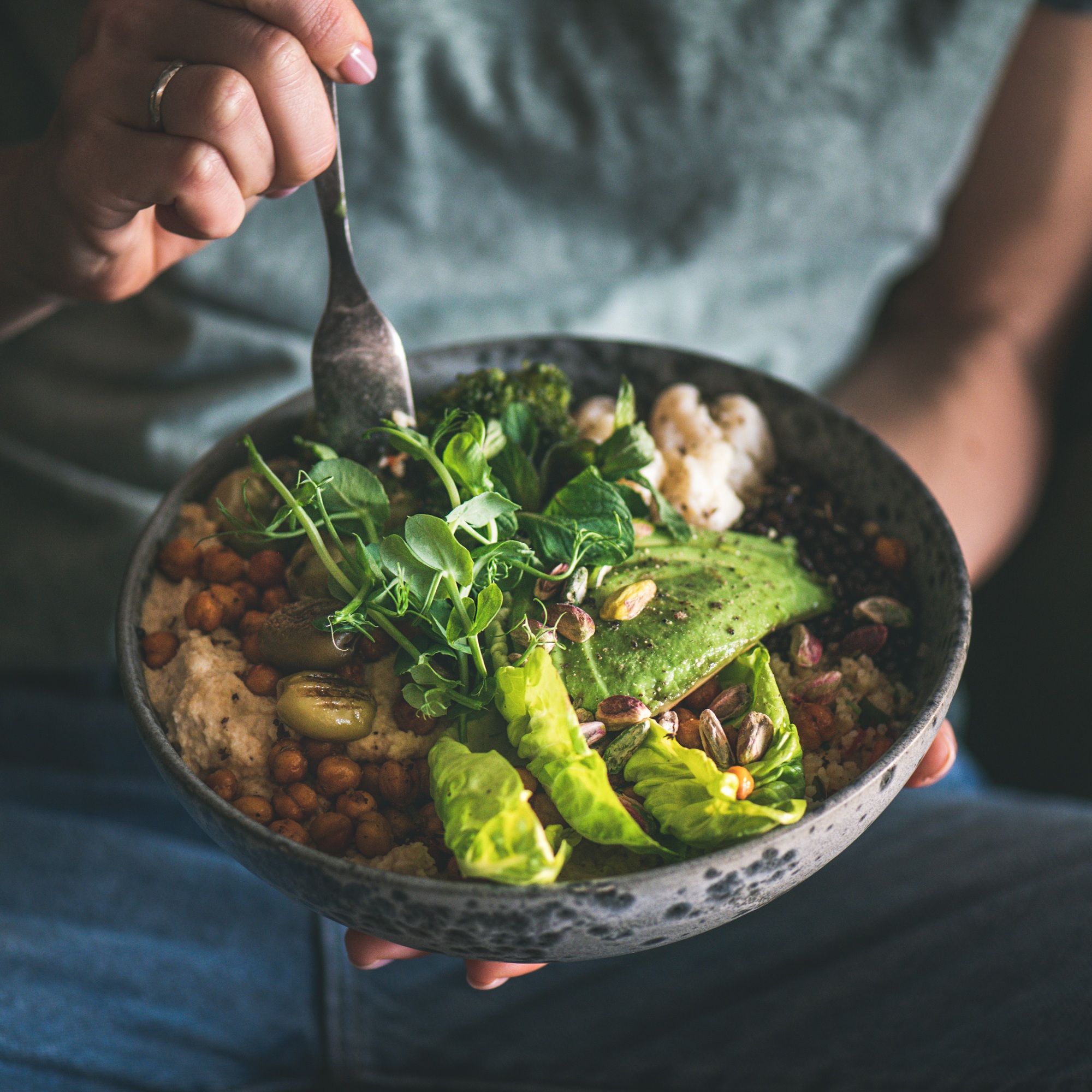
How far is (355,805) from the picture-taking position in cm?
80

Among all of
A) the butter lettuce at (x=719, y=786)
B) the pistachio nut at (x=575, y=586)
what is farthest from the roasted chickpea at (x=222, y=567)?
the butter lettuce at (x=719, y=786)

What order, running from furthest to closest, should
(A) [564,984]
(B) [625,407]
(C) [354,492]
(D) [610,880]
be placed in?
(A) [564,984]
(B) [625,407]
(C) [354,492]
(D) [610,880]

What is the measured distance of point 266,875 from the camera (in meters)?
0.76

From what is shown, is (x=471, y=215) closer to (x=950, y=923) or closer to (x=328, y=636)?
(x=328, y=636)

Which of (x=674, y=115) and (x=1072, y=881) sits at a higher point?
(x=674, y=115)

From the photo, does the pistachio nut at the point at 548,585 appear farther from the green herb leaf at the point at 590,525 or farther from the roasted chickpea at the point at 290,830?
the roasted chickpea at the point at 290,830

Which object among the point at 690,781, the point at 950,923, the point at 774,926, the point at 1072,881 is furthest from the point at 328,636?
the point at 1072,881

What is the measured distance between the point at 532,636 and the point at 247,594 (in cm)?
32

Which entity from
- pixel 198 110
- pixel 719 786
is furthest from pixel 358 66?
pixel 719 786

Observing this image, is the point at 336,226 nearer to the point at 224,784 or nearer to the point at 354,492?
the point at 354,492

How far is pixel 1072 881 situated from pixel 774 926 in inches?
15.2

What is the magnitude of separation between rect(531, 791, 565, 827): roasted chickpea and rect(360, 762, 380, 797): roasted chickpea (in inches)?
6.2

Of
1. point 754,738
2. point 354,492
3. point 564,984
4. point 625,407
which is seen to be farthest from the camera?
point 564,984

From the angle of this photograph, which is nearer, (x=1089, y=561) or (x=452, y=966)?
(x=452, y=966)
